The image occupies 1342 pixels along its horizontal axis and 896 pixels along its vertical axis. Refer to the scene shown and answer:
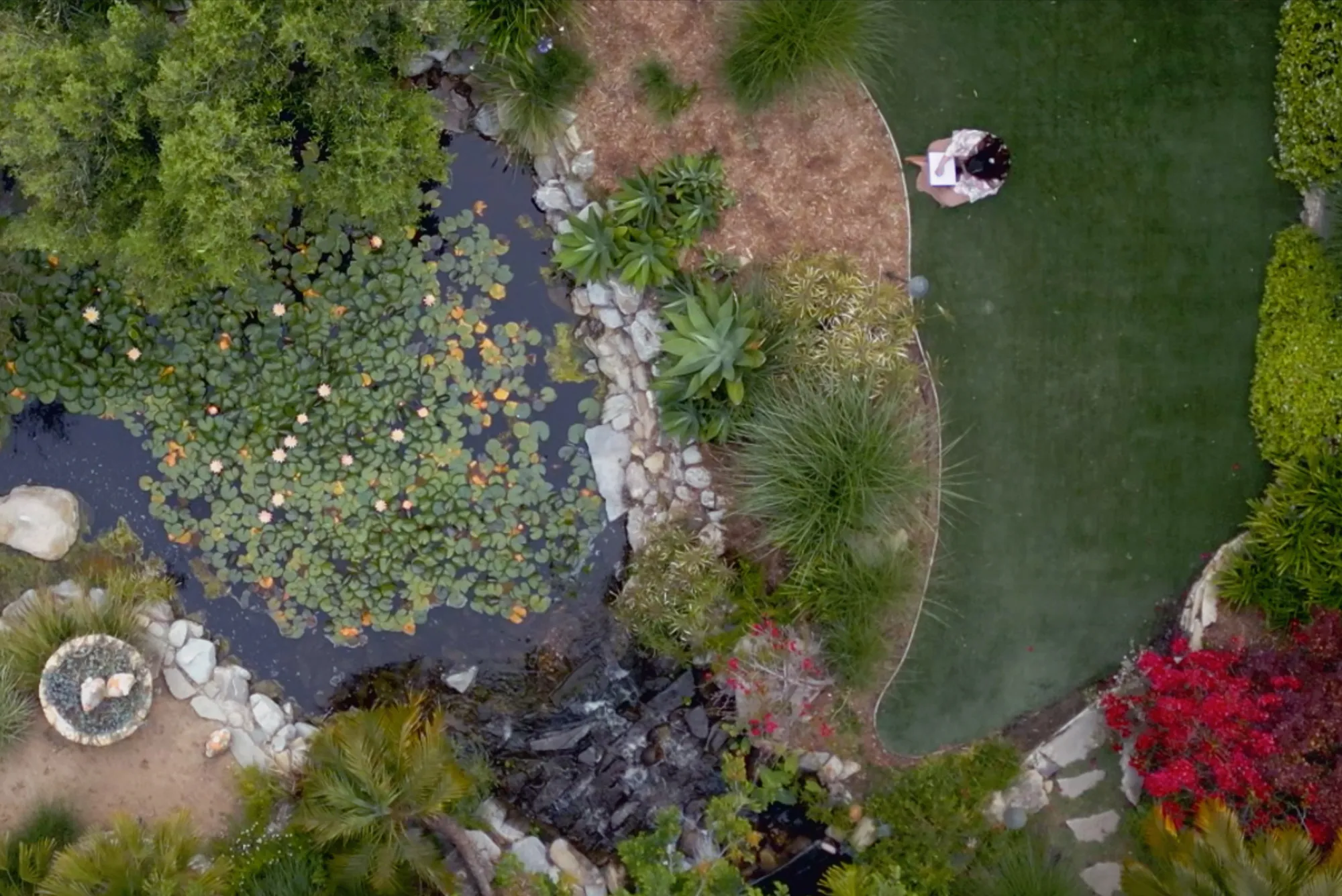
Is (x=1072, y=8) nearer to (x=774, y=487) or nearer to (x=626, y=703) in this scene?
(x=774, y=487)

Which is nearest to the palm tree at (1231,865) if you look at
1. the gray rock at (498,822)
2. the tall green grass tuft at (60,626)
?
the gray rock at (498,822)

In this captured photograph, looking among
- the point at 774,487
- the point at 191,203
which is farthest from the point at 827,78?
the point at 191,203

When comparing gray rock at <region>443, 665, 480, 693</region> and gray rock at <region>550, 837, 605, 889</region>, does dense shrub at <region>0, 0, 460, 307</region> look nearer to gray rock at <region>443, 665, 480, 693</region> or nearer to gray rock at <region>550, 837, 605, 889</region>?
gray rock at <region>443, 665, 480, 693</region>

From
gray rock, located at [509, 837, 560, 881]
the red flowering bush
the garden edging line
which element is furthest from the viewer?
gray rock, located at [509, 837, 560, 881]

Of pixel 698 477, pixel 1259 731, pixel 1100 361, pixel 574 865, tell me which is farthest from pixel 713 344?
pixel 1259 731

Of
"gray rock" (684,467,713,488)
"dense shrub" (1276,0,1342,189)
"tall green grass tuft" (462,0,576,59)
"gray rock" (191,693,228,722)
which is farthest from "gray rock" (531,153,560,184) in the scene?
"dense shrub" (1276,0,1342,189)

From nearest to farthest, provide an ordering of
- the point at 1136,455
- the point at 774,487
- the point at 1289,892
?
1. the point at 1289,892
2. the point at 774,487
3. the point at 1136,455
